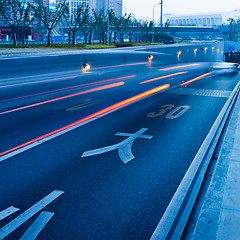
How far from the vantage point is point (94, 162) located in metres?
7.20

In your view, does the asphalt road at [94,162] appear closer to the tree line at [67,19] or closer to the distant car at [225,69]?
the distant car at [225,69]

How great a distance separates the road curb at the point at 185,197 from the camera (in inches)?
180

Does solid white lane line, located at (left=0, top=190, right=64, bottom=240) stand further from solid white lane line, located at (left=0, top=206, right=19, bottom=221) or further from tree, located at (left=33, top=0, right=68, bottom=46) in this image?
tree, located at (left=33, top=0, right=68, bottom=46)

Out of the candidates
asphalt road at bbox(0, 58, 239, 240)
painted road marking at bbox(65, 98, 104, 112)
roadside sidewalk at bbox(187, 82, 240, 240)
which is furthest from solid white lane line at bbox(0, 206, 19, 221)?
painted road marking at bbox(65, 98, 104, 112)

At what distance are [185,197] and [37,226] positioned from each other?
8.19ft

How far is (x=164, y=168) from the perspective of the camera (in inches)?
275

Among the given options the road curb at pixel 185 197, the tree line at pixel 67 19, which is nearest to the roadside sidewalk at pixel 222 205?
the road curb at pixel 185 197

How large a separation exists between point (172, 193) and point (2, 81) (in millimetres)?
19890

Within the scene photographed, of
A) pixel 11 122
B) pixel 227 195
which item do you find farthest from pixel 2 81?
pixel 227 195

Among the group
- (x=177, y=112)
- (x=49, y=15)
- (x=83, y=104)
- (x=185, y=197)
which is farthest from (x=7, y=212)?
(x=49, y=15)

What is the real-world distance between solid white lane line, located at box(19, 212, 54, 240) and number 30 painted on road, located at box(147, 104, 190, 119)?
25.2 feet

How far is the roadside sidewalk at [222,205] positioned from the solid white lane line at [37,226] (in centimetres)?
204

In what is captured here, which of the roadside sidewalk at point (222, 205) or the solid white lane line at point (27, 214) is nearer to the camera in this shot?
the roadside sidewalk at point (222, 205)

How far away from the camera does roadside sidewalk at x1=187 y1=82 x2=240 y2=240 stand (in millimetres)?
4348
